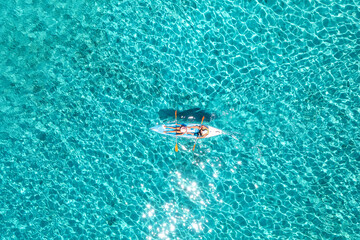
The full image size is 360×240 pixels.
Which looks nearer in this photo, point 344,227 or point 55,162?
point 344,227

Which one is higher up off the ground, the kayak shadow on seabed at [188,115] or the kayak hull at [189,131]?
the kayak shadow on seabed at [188,115]

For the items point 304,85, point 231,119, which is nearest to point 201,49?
point 231,119

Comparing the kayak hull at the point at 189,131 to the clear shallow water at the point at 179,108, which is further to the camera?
the kayak hull at the point at 189,131

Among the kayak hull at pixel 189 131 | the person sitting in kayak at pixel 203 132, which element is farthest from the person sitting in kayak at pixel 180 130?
the person sitting in kayak at pixel 203 132

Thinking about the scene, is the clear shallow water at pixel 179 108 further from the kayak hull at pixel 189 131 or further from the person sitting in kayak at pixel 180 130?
the person sitting in kayak at pixel 180 130

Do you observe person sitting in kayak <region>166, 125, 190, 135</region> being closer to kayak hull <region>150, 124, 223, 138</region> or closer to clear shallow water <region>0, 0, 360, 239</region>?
kayak hull <region>150, 124, 223, 138</region>

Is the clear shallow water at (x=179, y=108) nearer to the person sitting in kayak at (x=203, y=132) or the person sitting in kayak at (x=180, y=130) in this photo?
the person sitting in kayak at (x=203, y=132)

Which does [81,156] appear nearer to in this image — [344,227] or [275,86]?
Answer: [275,86]
